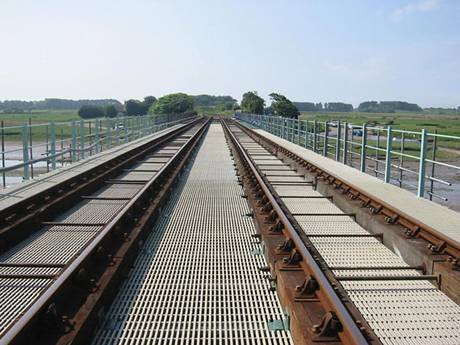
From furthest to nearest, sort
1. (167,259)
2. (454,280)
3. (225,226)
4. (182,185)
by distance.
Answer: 1. (182,185)
2. (225,226)
3. (167,259)
4. (454,280)

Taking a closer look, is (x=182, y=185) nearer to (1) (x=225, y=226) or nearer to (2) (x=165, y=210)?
(2) (x=165, y=210)

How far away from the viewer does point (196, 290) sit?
502 cm

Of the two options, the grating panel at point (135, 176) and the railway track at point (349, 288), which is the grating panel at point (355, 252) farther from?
the grating panel at point (135, 176)

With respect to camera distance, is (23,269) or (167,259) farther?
(167,259)

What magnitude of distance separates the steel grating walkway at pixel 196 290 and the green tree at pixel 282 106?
10073 centimetres

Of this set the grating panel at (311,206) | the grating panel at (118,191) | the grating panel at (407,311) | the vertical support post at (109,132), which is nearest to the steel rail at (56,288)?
the grating panel at (407,311)

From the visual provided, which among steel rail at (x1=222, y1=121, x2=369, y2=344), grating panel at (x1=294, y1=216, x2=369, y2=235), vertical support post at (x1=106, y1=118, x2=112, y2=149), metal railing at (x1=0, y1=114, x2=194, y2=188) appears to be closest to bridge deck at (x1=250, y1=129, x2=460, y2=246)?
grating panel at (x1=294, y1=216, x2=369, y2=235)

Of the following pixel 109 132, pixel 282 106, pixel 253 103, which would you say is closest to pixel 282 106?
pixel 282 106

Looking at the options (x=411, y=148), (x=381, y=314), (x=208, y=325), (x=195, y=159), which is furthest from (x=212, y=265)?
(x=411, y=148)

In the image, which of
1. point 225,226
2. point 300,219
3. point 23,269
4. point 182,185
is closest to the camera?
point 23,269

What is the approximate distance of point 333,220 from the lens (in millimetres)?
8250

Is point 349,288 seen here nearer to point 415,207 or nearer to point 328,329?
point 328,329

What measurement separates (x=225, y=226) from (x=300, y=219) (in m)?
1.34

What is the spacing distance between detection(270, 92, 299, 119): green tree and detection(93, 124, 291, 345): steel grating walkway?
100731 mm
